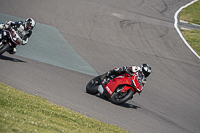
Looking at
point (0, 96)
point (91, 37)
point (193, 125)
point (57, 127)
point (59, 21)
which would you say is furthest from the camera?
point (59, 21)

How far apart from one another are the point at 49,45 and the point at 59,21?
4.65 meters

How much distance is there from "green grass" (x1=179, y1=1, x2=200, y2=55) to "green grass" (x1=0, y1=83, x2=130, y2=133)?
14322mm

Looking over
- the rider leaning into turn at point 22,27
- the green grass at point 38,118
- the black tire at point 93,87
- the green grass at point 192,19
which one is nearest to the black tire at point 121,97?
the black tire at point 93,87

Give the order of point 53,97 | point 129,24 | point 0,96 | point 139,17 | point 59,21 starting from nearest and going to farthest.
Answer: point 0,96 < point 53,97 < point 59,21 < point 129,24 < point 139,17

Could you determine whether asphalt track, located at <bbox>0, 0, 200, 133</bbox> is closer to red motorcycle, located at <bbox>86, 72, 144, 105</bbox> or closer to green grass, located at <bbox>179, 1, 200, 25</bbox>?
red motorcycle, located at <bbox>86, 72, 144, 105</bbox>

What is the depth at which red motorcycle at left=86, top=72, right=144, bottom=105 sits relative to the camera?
9.37 meters

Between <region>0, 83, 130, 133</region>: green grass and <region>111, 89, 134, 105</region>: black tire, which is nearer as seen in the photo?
<region>0, 83, 130, 133</region>: green grass

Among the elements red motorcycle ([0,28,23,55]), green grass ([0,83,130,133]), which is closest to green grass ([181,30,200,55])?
red motorcycle ([0,28,23,55])

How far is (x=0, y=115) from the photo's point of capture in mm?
5164

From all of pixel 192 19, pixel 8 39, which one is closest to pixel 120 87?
pixel 8 39

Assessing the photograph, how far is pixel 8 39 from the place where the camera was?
11141 mm

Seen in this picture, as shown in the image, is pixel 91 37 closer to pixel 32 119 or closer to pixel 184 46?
pixel 184 46

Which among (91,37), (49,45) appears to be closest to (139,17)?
(91,37)

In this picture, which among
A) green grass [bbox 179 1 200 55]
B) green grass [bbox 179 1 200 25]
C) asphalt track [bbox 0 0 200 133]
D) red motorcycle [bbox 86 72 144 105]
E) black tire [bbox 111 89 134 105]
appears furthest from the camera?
green grass [bbox 179 1 200 25]
